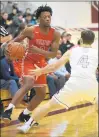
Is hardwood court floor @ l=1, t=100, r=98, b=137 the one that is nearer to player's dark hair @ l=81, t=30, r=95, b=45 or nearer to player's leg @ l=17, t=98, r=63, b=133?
player's leg @ l=17, t=98, r=63, b=133

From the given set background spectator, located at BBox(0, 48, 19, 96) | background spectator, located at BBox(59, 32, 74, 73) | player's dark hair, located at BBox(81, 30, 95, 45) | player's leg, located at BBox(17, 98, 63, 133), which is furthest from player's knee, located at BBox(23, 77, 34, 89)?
background spectator, located at BBox(59, 32, 74, 73)

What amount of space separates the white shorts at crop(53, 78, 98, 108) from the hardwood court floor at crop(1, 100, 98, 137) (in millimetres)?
537

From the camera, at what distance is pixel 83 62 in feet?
16.5

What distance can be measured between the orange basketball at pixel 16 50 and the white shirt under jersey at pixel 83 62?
69 centimetres

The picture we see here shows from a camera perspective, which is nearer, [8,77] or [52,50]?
[52,50]

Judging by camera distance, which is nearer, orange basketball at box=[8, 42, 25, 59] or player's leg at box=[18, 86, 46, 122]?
orange basketball at box=[8, 42, 25, 59]

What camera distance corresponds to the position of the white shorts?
4.91 m

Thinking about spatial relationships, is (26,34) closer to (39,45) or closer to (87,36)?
(39,45)

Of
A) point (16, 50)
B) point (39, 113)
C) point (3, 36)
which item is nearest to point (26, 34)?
point (3, 36)

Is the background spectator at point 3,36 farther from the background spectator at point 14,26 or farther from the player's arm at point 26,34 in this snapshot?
the background spectator at point 14,26

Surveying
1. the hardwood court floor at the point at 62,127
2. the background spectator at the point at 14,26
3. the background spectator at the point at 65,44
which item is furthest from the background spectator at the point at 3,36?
the background spectator at the point at 65,44

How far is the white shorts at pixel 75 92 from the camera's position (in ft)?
16.1

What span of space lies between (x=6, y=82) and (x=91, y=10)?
8.87m

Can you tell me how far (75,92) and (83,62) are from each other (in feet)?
1.43
